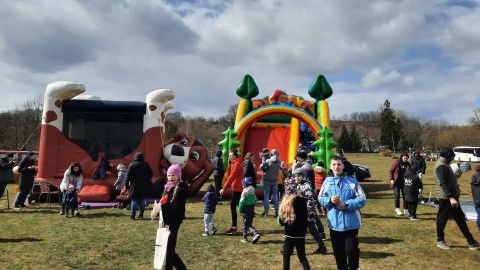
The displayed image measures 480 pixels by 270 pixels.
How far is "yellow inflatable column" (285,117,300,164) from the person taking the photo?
14.1 m

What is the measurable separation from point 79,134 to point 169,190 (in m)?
8.12

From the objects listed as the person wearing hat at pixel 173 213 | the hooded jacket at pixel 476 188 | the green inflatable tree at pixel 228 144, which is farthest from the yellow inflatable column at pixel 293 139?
the person wearing hat at pixel 173 213

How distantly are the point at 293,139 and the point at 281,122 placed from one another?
1732mm

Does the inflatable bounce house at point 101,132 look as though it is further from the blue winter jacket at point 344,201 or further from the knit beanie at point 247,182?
the blue winter jacket at point 344,201

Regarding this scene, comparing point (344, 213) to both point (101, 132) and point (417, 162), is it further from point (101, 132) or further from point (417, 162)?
point (101, 132)

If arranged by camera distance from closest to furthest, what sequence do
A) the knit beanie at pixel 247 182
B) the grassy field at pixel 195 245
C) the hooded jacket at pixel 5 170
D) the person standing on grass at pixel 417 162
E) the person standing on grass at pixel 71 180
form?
the grassy field at pixel 195 245 < the knit beanie at pixel 247 182 < the person standing on grass at pixel 71 180 < the hooded jacket at pixel 5 170 < the person standing on grass at pixel 417 162

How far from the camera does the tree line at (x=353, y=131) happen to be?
33.9m

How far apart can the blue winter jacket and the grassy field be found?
49.5 inches

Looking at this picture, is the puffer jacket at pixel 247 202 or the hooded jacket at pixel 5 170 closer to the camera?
the puffer jacket at pixel 247 202

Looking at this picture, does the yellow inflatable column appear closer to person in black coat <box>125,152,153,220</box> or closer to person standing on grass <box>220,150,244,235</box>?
person in black coat <box>125,152,153,220</box>

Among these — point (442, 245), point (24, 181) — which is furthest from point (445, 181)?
point (24, 181)

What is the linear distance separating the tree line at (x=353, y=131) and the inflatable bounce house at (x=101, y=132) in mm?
14023

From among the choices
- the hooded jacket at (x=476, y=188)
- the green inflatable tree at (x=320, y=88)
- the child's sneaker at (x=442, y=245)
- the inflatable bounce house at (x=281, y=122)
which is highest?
the green inflatable tree at (x=320, y=88)

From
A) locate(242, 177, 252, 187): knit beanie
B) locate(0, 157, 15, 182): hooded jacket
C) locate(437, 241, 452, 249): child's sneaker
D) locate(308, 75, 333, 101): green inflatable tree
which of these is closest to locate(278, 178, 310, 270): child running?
locate(242, 177, 252, 187): knit beanie
